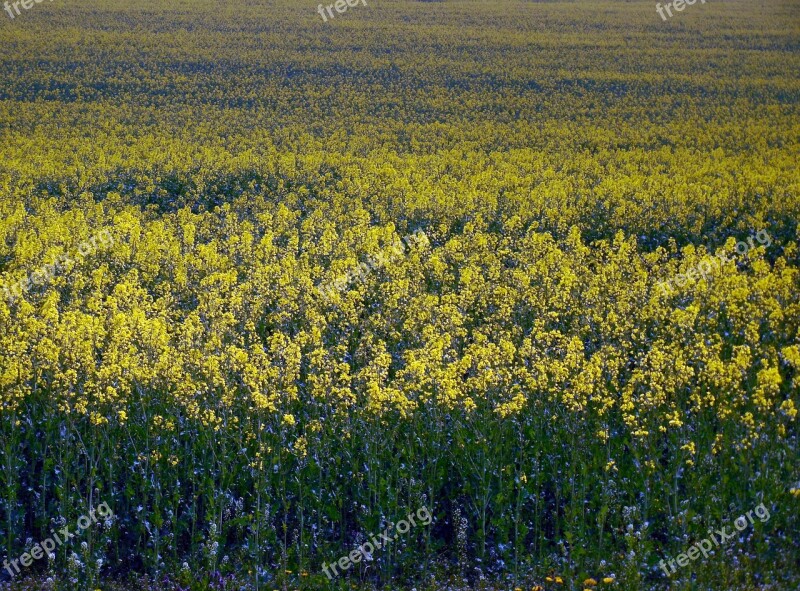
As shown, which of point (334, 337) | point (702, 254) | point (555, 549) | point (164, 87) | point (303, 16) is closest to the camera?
point (555, 549)

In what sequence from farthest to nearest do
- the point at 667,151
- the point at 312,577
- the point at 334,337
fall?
the point at 667,151 → the point at 334,337 → the point at 312,577

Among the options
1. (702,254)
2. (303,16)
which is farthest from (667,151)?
(303,16)

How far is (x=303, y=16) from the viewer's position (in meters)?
51.7

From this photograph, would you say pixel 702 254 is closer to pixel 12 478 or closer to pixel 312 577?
pixel 312 577

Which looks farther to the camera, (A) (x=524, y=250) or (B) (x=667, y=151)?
(B) (x=667, y=151)

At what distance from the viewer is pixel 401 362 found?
34.5 ft

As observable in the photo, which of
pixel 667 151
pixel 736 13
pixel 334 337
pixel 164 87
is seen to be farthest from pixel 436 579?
pixel 736 13

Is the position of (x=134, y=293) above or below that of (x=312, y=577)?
above

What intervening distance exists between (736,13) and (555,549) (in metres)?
52.9

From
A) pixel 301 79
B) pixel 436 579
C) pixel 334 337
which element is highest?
pixel 301 79

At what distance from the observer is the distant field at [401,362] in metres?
7.32

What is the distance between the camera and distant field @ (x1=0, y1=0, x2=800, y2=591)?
7.32 meters

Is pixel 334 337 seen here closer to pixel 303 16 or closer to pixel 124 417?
pixel 124 417

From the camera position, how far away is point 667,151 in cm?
2347
